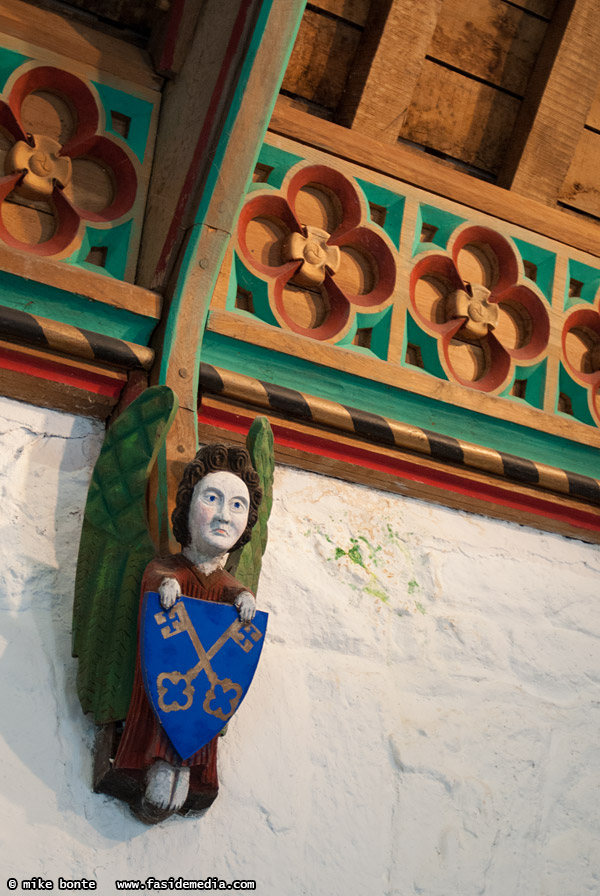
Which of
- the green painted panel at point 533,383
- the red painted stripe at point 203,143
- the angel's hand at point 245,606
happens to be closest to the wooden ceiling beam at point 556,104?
the green painted panel at point 533,383

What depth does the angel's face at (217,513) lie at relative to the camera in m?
1.78

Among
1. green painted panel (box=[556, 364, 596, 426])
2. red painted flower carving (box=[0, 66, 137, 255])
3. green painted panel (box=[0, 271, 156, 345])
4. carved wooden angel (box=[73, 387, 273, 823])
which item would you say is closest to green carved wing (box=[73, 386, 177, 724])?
carved wooden angel (box=[73, 387, 273, 823])

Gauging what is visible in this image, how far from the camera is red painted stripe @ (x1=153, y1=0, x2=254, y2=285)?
199 centimetres

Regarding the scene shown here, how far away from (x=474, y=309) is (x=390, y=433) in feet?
1.39

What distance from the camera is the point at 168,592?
1.72 metres

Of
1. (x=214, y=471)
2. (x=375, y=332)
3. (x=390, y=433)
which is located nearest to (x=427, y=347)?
(x=375, y=332)

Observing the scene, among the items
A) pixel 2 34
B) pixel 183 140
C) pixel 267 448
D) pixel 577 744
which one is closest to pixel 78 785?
pixel 267 448

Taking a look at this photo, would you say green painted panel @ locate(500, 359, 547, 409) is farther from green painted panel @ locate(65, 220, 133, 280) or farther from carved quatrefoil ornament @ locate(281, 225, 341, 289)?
green painted panel @ locate(65, 220, 133, 280)

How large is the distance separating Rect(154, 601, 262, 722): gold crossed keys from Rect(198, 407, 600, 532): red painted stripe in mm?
500

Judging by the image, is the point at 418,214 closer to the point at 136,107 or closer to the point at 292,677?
the point at 136,107

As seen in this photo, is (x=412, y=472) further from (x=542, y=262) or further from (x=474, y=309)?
(x=542, y=262)

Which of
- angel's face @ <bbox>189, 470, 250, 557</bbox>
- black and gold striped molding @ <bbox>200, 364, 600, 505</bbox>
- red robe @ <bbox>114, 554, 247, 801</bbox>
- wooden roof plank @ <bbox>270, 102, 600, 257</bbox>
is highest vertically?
wooden roof plank @ <bbox>270, 102, 600, 257</bbox>

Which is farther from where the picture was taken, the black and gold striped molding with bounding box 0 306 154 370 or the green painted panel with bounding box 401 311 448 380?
the green painted panel with bounding box 401 311 448 380

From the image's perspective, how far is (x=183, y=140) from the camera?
2.09 m
